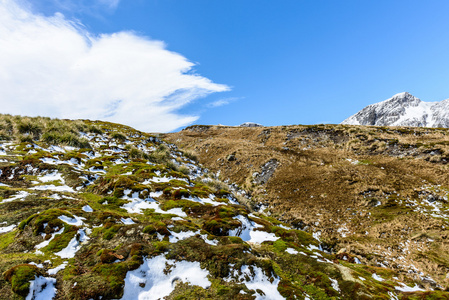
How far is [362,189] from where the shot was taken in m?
23.6

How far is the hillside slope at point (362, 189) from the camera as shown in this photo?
50.3 feet

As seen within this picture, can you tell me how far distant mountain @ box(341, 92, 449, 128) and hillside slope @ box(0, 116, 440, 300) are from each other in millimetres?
154721

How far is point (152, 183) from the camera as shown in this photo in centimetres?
1731

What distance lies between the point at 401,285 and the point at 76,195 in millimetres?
19776

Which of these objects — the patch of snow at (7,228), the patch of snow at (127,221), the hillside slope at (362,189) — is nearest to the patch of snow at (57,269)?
the patch of snow at (127,221)

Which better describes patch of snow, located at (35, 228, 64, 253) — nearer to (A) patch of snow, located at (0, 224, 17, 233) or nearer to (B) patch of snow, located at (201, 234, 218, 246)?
(A) patch of snow, located at (0, 224, 17, 233)

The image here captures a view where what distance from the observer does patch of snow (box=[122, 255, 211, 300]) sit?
6.44 m

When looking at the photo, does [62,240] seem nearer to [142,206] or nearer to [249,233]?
[142,206]

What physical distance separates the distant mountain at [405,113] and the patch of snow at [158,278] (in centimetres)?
15995

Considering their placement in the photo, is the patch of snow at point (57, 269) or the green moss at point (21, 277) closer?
the green moss at point (21, 277)

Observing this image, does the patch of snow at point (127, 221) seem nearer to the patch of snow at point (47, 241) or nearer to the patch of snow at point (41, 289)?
the patch of snow at point (47, 241)

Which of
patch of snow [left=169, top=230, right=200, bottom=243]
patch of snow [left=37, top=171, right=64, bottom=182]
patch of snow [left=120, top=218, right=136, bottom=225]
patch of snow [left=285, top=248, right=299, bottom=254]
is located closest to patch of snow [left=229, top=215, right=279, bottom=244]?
patch of snow [left=285, top=248, right=299, bottom=254]

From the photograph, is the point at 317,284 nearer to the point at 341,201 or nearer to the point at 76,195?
the point at 76,195

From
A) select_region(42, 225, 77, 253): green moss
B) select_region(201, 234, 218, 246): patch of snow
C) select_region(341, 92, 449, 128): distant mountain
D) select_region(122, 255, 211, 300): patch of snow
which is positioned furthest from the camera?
select_region(341, 92, 449, 128): distant mountain
